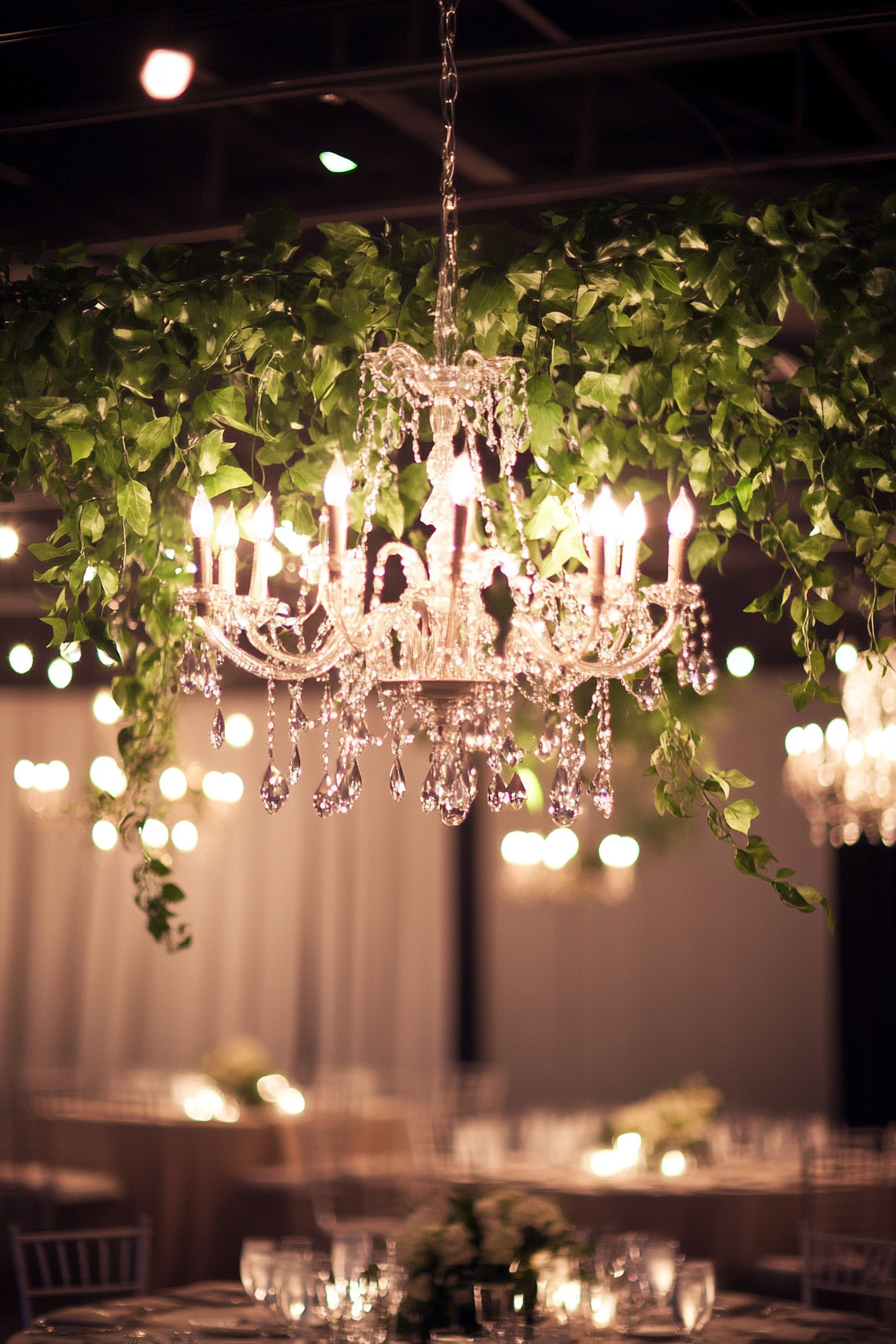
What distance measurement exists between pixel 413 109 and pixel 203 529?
1.26 m

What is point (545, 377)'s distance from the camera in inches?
104

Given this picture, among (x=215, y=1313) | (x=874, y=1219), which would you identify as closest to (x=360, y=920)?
(x=874, y=1219)

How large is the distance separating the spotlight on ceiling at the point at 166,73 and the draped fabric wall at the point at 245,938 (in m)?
6.98

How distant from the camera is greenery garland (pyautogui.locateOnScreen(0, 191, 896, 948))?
260 cm

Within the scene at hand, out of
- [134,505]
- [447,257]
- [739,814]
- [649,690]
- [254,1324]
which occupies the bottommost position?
[254,1324]

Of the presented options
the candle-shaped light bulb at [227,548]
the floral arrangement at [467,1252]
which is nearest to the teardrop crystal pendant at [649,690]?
the candle-shaped light bulb at [227,548]

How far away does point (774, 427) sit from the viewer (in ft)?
8.75

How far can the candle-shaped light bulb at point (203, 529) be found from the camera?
8.38ft

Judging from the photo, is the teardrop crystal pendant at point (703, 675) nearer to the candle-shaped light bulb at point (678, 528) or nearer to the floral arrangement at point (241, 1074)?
the candle-shaped light bulb at point (678, 528)

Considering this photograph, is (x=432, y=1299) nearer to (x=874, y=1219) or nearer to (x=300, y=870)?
(x=874, y=1219)

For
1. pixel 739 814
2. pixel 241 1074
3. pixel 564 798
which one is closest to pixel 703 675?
pixel 739 814

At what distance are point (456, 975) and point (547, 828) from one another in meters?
1.15

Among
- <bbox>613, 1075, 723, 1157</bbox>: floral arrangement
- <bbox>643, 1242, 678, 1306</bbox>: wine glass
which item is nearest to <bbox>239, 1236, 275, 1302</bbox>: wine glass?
<bbox>643, 1242, 678, 1306</bbox>: wine glass

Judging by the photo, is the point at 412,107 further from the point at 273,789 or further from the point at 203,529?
the point at 273,789
